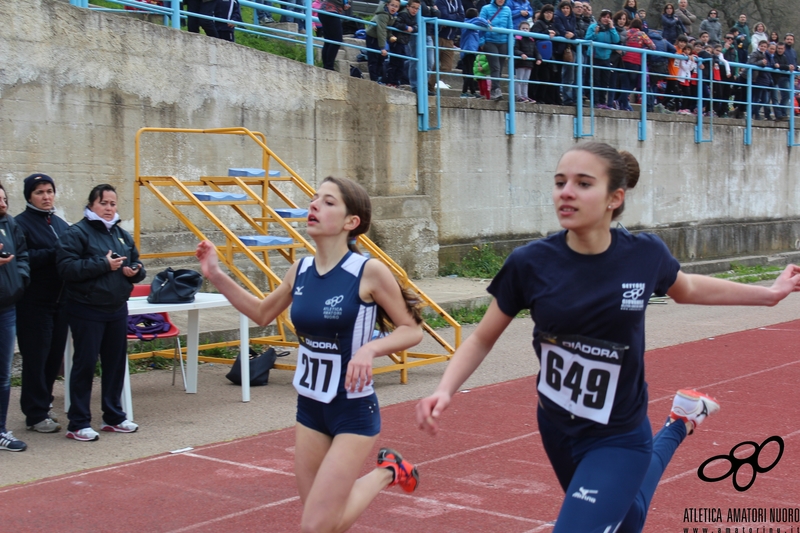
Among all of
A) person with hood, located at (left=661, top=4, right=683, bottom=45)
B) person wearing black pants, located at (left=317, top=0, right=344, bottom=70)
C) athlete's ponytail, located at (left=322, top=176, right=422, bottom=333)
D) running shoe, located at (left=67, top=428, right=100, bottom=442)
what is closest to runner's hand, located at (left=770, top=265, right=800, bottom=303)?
athlete's ponytail, located at (left=322, top=176, right=422, bottom=333)

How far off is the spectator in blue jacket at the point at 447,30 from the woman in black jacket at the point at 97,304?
32.1 ft

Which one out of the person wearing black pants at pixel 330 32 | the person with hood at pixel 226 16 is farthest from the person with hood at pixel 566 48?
the person with hood at pixel 226 16

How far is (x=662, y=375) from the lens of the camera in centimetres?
930

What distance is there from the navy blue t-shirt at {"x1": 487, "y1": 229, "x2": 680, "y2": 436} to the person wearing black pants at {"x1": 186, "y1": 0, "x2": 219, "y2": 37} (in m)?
10.2

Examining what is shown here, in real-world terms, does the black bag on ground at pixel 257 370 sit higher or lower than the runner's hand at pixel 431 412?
lower

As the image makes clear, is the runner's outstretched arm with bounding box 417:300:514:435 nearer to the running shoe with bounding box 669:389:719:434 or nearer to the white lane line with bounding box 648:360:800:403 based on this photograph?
the running shoe with bounding box 669:389:719:434

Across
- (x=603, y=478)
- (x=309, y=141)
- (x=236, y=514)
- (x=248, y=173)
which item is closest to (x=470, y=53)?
(x=309, y=141)

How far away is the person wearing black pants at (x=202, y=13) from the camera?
1280 centimetres

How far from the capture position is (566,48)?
57.3 ft

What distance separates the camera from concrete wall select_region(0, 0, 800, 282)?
1038 cm

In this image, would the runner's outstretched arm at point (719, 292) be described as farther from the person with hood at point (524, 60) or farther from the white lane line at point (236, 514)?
the person with hood at point (524, 60)

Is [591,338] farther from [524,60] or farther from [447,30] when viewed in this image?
[524,60]

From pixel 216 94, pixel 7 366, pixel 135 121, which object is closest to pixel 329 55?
pixel 216 94

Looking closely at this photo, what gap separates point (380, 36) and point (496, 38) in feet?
7.73
